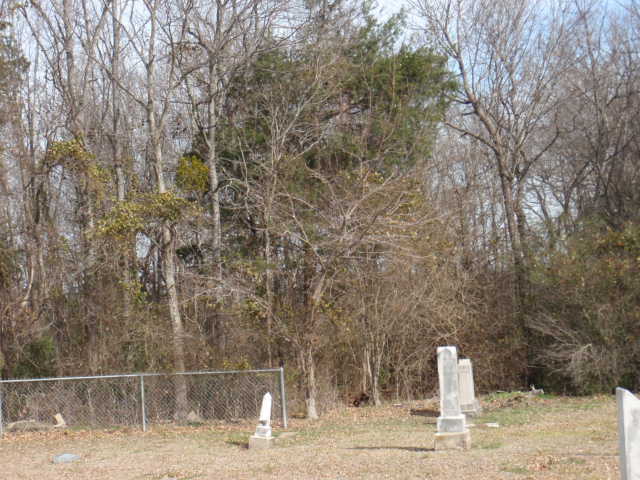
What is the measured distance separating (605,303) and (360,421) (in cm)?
731

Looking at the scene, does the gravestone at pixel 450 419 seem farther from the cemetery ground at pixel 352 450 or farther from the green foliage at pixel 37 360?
the green foliage at pixel 37 360

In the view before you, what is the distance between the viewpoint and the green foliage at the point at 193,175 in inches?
732

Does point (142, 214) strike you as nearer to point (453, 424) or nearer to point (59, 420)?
point (59, 420)

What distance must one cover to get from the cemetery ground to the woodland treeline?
201 centimetres

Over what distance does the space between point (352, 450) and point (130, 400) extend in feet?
20.1

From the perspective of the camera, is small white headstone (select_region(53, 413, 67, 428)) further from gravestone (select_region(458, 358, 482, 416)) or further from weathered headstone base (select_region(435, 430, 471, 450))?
weathered headstone base (select_region(435, 430, 471, 450))

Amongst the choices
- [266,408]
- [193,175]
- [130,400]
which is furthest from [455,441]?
[193,175]

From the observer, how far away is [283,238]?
54.3 ft

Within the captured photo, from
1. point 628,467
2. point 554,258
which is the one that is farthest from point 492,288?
point 628,467

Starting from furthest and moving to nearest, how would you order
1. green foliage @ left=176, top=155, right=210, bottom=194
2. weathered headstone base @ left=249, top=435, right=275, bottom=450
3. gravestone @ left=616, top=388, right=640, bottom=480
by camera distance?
green foliage @ left=176, top=155, right=210, bottom=194
weathered headstone base @ left=249, top=435, right=275, bottom=450
gravestone @ left=616, top=388, right=640, bottom=480

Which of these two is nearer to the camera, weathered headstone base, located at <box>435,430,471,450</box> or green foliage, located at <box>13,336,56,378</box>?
weathered headstone base, located at <box>435,430,471,450</box>

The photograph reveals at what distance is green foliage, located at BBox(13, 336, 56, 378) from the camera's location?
1825 cm

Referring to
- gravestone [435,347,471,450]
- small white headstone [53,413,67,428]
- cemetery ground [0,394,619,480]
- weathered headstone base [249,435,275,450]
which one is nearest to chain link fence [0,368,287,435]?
small white headstone [53,413,67,428]

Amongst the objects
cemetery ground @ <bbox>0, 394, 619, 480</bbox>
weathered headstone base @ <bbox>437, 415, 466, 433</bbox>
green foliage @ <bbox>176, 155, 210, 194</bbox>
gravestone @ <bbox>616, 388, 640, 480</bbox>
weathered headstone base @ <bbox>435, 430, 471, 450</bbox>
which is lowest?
cemetery ground @ <bbox>0, 394, 619, 480</bbox>
